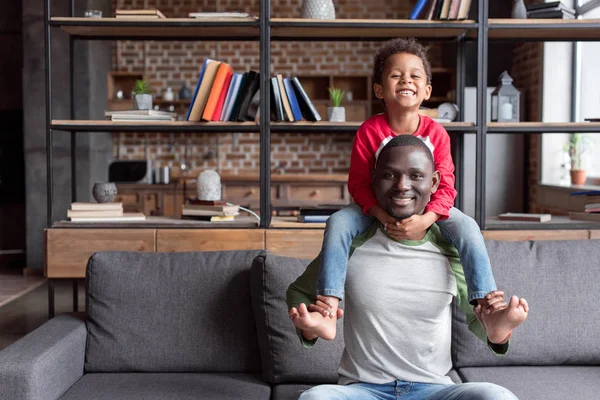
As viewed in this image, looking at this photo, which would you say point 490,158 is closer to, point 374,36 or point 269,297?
point 374,36

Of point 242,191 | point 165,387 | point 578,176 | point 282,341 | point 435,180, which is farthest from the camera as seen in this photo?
point 242,191

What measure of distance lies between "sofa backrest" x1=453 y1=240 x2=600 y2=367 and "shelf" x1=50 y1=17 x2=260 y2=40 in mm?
1594

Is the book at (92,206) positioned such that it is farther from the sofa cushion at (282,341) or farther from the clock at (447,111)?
the clock at (447,111)

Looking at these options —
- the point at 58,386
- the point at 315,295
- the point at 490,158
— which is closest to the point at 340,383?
the point at 315,295

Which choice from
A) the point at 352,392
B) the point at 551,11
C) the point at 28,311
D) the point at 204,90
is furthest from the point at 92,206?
the point at 551,11

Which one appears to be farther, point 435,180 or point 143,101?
point 143,101

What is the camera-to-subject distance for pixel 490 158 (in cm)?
624

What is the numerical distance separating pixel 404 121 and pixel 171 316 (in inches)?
39.4

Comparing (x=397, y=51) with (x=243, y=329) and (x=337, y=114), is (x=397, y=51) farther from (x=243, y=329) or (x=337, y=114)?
(x=337, y=114)

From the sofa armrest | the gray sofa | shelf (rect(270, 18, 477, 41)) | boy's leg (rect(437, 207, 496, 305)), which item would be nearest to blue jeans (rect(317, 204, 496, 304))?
boy's leg (rect(437, 207, 496, 305))

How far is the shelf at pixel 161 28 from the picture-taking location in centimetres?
315

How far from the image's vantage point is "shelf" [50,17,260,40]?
315 cm

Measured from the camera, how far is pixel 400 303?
1.73 m

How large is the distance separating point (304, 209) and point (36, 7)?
4.25m
